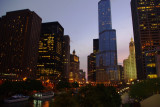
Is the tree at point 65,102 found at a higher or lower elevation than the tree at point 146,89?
higher

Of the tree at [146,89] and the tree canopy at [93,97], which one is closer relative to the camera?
the tree canopy at [93,97]

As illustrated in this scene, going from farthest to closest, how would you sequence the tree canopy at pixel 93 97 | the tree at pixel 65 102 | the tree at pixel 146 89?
the tree at pixel 146 89 → the tree canopy at pixel 93 97 → the tree at pixel 65 102

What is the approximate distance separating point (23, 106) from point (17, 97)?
15.2m

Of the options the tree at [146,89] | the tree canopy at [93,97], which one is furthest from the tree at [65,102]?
the tree at [146,89]

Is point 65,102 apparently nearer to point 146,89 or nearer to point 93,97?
point 93,97

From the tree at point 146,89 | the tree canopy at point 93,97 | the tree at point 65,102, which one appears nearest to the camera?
the tree at point 65,102

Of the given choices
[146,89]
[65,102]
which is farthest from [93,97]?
[146,89]

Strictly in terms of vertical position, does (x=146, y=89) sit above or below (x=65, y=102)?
below

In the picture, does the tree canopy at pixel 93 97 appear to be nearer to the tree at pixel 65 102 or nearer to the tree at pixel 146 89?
the tree at pixel 65 102

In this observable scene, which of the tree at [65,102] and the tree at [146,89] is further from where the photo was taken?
the tree at [146,89]

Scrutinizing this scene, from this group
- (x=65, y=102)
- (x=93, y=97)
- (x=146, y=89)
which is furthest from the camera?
(x=146, y=89)

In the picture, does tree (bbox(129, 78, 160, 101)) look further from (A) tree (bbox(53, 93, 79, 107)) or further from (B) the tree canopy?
(A) tree (bbox(53, 93, 79, 107))

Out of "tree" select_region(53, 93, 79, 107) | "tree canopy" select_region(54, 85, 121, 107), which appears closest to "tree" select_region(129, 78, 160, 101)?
"tree canopy" select_region(54, 85, 121, 107)

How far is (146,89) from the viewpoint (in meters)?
58.4
